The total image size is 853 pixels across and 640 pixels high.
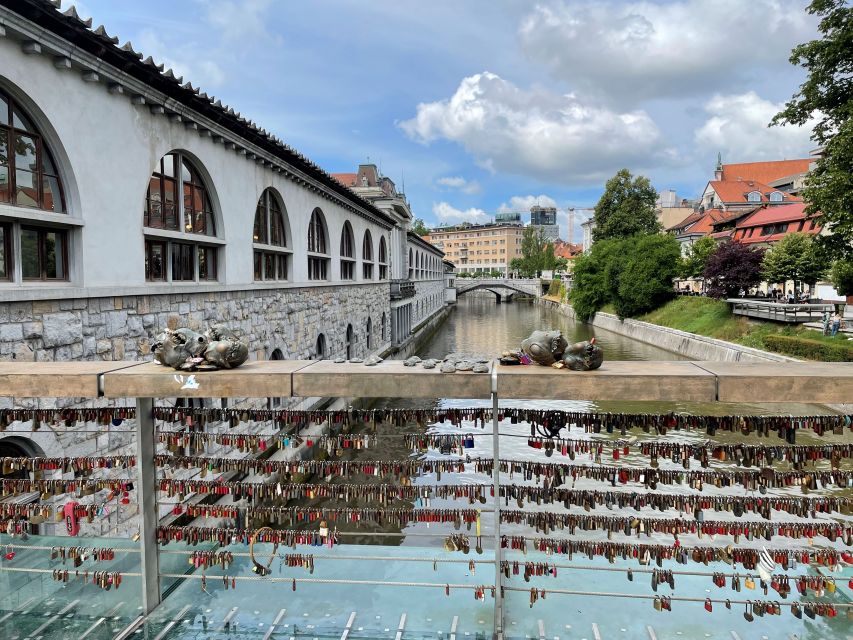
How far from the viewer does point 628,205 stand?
2131 inches

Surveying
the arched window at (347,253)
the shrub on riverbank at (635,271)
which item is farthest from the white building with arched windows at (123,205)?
the shrub on riverbank at (635,271)

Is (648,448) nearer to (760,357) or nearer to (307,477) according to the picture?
(307,477)

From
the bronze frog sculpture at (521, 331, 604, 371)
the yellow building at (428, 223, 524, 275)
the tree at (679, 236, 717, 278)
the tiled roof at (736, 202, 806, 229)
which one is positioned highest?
the yellow building at (428, 223, 524, 275)

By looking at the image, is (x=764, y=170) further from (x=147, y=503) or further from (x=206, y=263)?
(x=147, y=503)

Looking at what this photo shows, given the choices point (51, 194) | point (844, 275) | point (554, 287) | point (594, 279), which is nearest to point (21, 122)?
point (51, 194)

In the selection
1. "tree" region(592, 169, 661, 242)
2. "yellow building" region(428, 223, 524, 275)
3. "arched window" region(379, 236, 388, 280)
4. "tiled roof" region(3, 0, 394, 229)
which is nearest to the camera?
"tiled roof" region(3, 0, 394, 229)

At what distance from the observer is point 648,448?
3879mm

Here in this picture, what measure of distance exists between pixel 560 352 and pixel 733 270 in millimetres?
34931

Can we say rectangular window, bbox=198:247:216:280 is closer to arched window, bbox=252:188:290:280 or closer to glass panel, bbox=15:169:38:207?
arched window, bbox=252:188:290:280

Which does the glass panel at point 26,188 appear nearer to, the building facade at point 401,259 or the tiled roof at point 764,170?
the building facade at point 401,259

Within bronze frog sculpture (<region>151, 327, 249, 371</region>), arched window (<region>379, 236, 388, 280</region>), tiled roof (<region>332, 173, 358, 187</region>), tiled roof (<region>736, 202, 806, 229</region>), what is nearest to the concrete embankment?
tiled roof (<region>736, 202, 806, 229</region>)

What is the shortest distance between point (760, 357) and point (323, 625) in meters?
25.1

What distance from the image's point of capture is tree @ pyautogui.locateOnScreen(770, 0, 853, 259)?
1659cm

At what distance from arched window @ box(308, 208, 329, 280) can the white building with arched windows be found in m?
2.03
